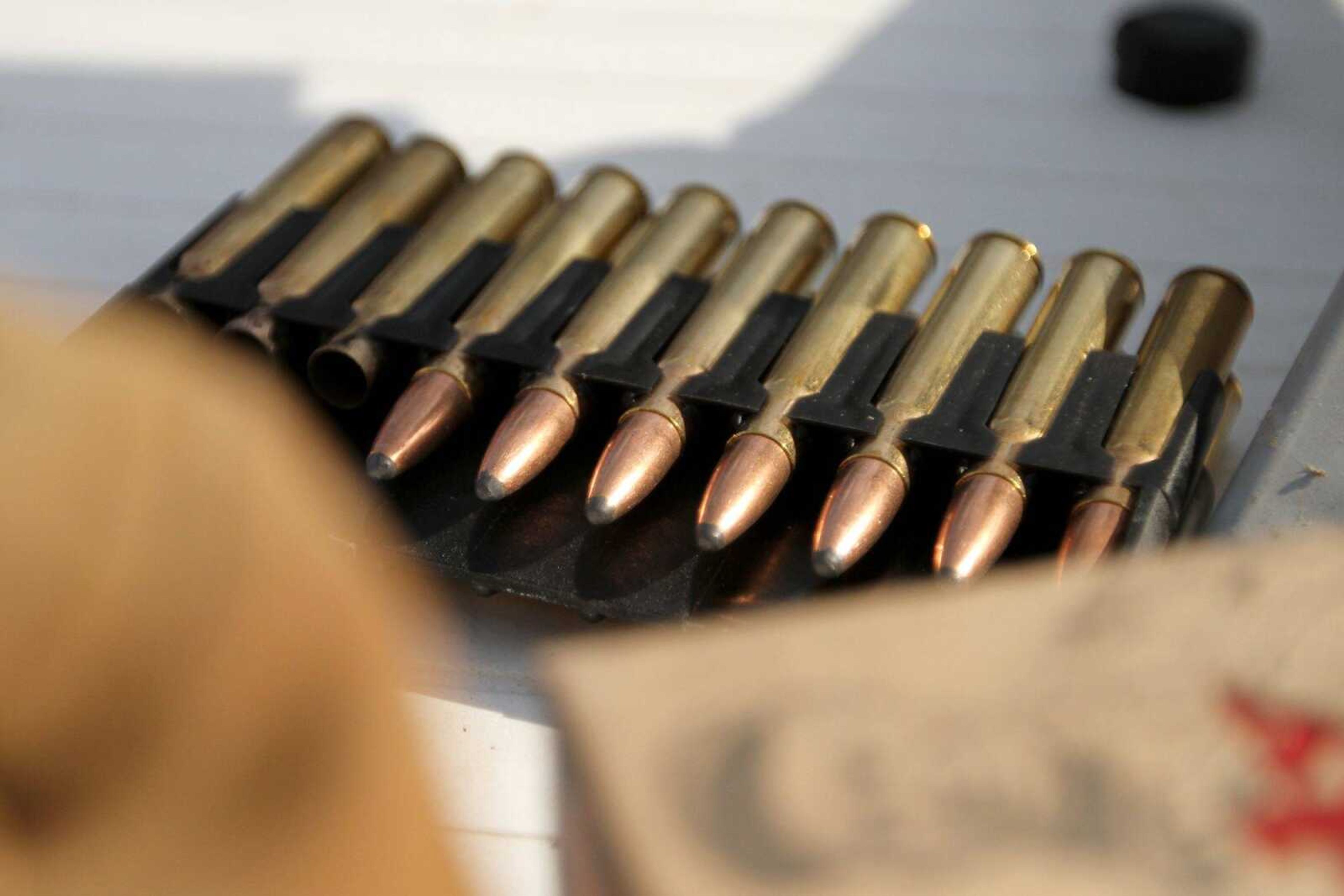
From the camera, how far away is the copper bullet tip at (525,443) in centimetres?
150

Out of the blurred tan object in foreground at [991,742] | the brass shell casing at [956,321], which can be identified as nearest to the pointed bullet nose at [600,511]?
the brass shell casing at [956,321]

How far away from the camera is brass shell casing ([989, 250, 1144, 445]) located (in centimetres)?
152

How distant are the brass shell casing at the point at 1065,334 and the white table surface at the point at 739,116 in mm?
147

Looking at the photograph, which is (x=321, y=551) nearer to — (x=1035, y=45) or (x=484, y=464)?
(x=484, y=464)

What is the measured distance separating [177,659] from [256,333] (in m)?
1.41

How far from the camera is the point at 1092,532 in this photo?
1.40 metres

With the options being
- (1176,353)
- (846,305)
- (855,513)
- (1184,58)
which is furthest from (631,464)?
(1184,58)

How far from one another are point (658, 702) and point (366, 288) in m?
1.40

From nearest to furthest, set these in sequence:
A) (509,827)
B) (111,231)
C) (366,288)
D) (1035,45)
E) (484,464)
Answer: (509,827) → (484,464) → (366,288) → (111,231) → (1035,45)

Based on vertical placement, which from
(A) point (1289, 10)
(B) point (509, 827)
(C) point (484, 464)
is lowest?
(B) point (509, 827)

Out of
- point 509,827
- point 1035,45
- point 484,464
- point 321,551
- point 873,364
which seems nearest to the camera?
point 321,551

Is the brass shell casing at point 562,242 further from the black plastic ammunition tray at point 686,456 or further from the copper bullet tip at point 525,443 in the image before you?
the copper bullet tip at point 525,443

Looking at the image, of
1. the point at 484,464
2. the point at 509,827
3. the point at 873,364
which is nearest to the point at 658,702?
the point at 509,827

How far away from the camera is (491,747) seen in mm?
1465
